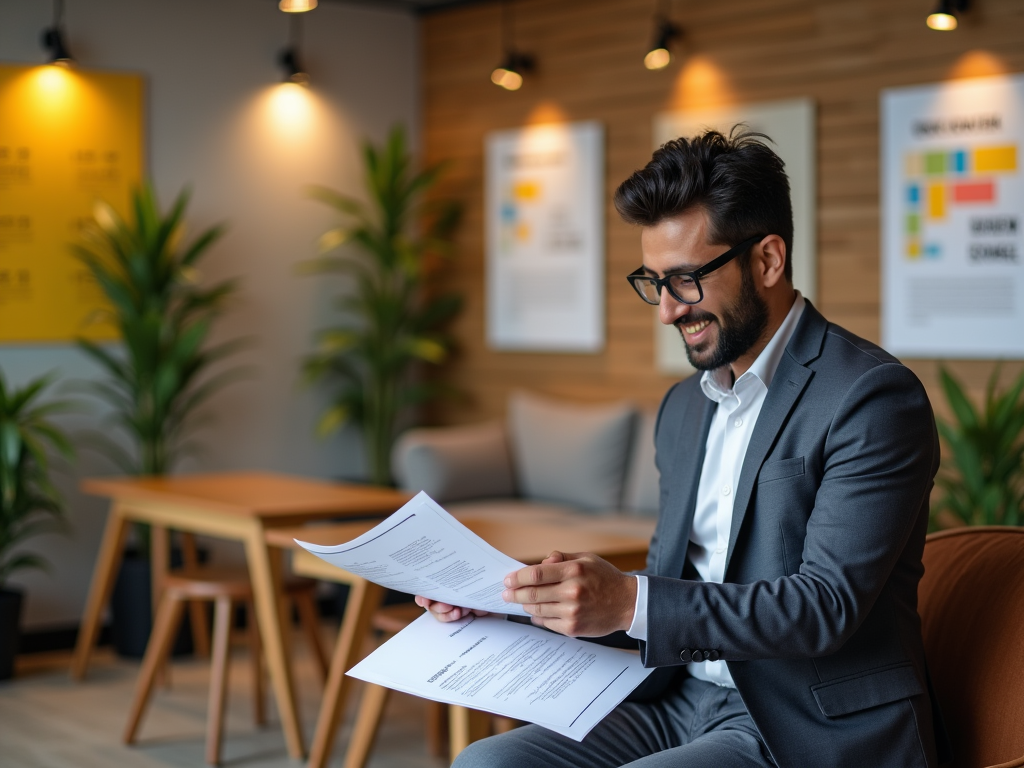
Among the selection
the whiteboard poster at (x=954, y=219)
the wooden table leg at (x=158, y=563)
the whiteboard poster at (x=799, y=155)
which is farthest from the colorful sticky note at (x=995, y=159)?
the wooden table leg at (x=158, y=563)

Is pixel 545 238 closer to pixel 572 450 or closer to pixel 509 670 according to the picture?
pixel 572 450

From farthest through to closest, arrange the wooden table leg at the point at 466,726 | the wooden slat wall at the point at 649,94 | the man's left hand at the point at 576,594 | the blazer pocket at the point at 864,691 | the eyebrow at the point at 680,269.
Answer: the wooden slat wall at the point at 649,94 < the wooden table leg at the point at 466,726 < the eyebrow at the point at 680,269 < the blazer pocket at the point at 864,691 < the man's left hand at the point at 576,594

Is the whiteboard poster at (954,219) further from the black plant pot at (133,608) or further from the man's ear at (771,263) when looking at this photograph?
the black plant pot at (133,608)

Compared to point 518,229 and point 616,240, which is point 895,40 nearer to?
point 616,240

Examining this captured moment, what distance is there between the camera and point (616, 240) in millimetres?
5684

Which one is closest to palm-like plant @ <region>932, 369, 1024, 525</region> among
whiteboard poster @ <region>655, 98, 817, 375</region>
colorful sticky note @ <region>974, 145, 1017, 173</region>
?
colorful sticky note @ <region>974, 145, 1017, 173</region>

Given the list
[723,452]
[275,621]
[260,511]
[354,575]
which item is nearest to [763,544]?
[723,452]

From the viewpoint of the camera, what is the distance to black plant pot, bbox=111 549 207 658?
516 cm

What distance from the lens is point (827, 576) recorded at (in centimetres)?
182

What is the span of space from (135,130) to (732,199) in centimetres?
418

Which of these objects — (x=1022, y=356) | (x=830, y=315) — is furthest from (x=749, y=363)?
(x=830, y=315)

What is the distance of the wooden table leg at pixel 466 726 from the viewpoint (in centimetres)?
299

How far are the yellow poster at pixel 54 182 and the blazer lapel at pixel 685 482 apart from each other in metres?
3.64

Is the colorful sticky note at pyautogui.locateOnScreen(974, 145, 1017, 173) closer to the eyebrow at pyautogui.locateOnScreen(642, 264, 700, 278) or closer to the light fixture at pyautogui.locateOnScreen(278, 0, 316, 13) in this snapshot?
the light fixture at pyautogui.locateOnScreen(278, 0, 316, 13)
